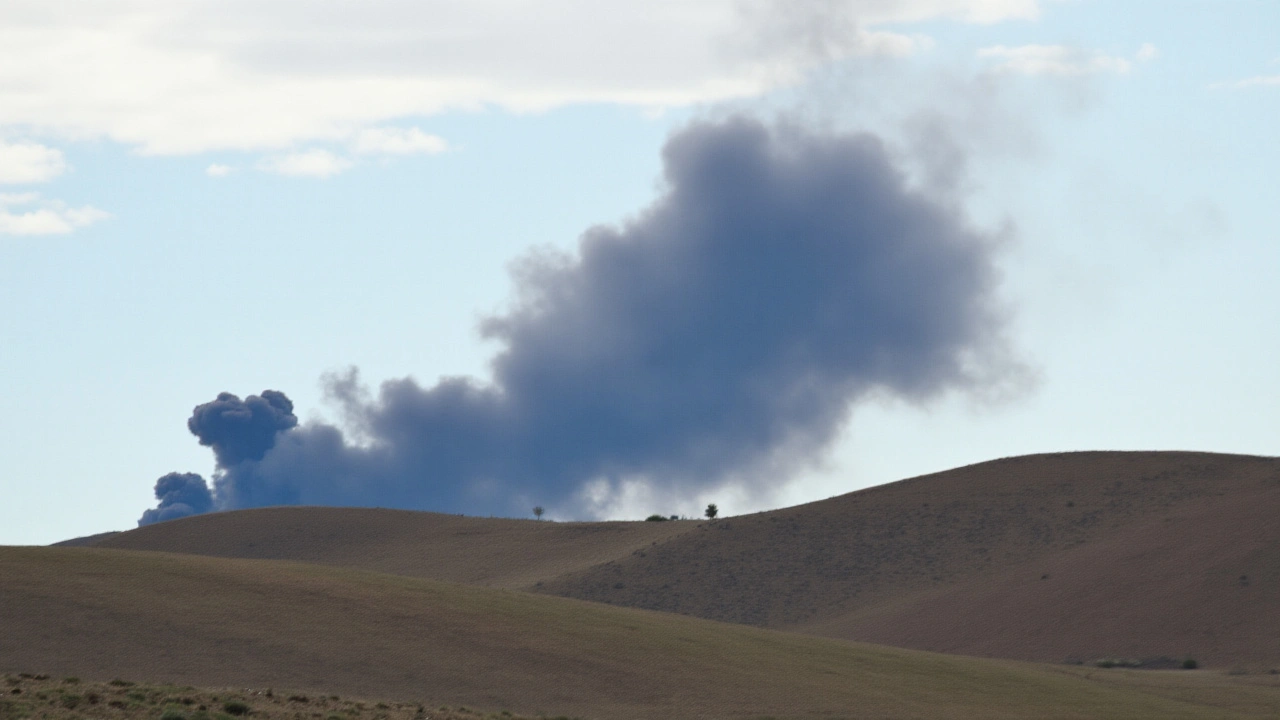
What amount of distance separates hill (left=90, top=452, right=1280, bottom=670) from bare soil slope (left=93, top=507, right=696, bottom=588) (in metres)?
0.25

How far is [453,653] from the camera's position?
36062 millimetres

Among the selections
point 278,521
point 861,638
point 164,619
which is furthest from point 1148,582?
point 278,521

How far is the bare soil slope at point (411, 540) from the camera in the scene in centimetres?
8975

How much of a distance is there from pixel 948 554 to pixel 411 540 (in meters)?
39.4

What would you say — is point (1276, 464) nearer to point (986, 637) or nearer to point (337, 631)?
point (986, 637)

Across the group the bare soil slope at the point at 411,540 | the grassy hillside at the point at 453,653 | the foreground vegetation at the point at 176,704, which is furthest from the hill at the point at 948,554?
the foreground vegetation at the point at 176,704

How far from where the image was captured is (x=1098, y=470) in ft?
281

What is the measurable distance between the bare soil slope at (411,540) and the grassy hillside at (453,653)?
139 feet

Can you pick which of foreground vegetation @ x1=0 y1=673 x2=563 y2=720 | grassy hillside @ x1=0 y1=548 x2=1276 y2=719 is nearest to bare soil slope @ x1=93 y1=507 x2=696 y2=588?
grassy hillside @ x1=0 y1=548 x2=1276 y2=719

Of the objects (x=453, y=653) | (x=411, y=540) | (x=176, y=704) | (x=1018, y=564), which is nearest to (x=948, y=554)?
(x=1018, y=564)

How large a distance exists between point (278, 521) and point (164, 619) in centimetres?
7063

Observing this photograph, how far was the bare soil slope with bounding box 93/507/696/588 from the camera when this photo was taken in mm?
89750

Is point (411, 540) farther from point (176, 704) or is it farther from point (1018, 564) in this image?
point (176, 704)

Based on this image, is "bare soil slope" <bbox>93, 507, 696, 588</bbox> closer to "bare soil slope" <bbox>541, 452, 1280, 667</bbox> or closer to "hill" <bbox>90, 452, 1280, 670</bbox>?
"hill" <bbox>90, 452, 1280, 670</bbox>
